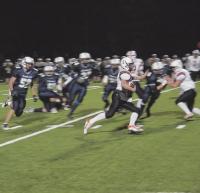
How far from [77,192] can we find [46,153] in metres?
2.98

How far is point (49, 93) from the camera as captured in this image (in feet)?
59.2

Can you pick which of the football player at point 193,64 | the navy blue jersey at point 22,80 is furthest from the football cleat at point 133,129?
the football player at point 193,64

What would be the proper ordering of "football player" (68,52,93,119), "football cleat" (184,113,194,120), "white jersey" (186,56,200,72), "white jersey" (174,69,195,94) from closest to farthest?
"white jersey" (174,69,195,94)
"football cleat" (184,113,194,120)
"football player" (68,52,93,119)
"white jersey" (186,56,200,72)

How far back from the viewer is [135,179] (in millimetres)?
8438

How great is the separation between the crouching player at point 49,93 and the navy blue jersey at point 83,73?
1728mm

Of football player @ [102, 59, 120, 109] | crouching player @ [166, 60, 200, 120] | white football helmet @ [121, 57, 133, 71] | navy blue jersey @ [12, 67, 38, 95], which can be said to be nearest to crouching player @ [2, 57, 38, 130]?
navy blue jersey @ [12, 67, 38, 95]

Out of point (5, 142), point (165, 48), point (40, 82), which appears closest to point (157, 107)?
point (40, 82)

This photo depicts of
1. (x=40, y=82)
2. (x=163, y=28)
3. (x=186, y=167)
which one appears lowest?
(x=186, y=167)

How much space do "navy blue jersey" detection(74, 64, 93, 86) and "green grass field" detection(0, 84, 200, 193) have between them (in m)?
1.52

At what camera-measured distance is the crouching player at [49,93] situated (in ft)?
59.1

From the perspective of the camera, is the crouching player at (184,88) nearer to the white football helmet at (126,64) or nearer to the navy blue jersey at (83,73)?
the white football helmet at (126,64)

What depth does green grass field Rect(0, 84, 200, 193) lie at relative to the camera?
8.15 meters

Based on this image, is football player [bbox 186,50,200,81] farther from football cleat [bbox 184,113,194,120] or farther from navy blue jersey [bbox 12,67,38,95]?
navy blue jersey [bbox 12,67,38,95]

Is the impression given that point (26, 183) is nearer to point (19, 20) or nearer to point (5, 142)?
point (5, 142)
